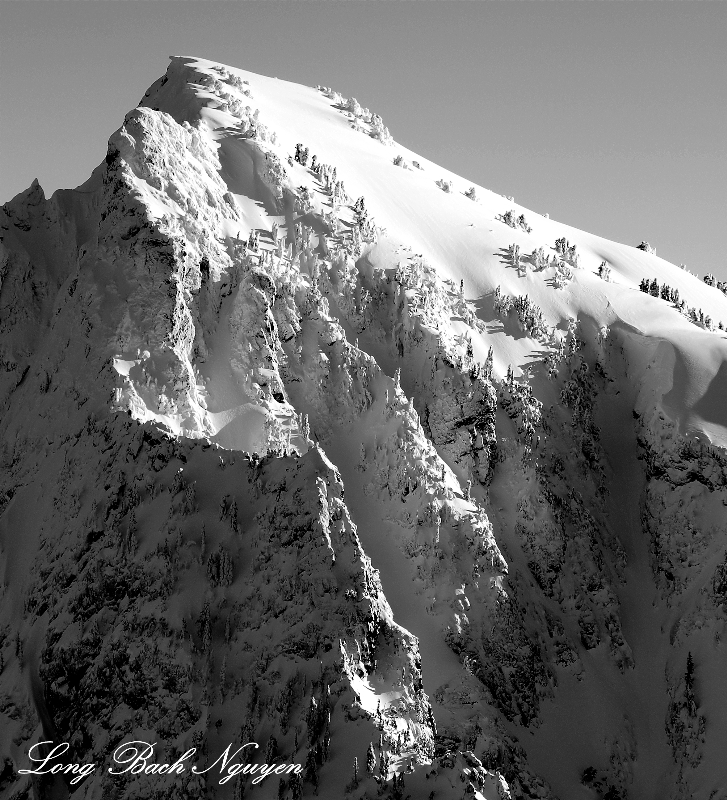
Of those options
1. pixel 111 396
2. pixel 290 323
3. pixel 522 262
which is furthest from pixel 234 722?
pixel 522 262

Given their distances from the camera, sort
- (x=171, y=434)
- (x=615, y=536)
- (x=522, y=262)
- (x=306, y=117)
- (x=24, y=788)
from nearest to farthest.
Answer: (x=24, y=788)
(x=171, y=434)
(x=615, y=536)
(x=522, y=262)
(x=306, y=117)

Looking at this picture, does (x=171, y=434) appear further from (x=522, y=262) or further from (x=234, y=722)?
(x=522, y=262)

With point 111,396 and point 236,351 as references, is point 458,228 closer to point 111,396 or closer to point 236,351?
point 236,351

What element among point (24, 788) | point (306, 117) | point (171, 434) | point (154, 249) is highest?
point (306, 117)

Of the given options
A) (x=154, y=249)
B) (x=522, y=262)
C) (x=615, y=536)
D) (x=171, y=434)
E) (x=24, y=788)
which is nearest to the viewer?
(x=24, y=788)

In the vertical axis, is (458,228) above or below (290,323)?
above

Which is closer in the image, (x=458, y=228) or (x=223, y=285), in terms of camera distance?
(x=223, y=285)
